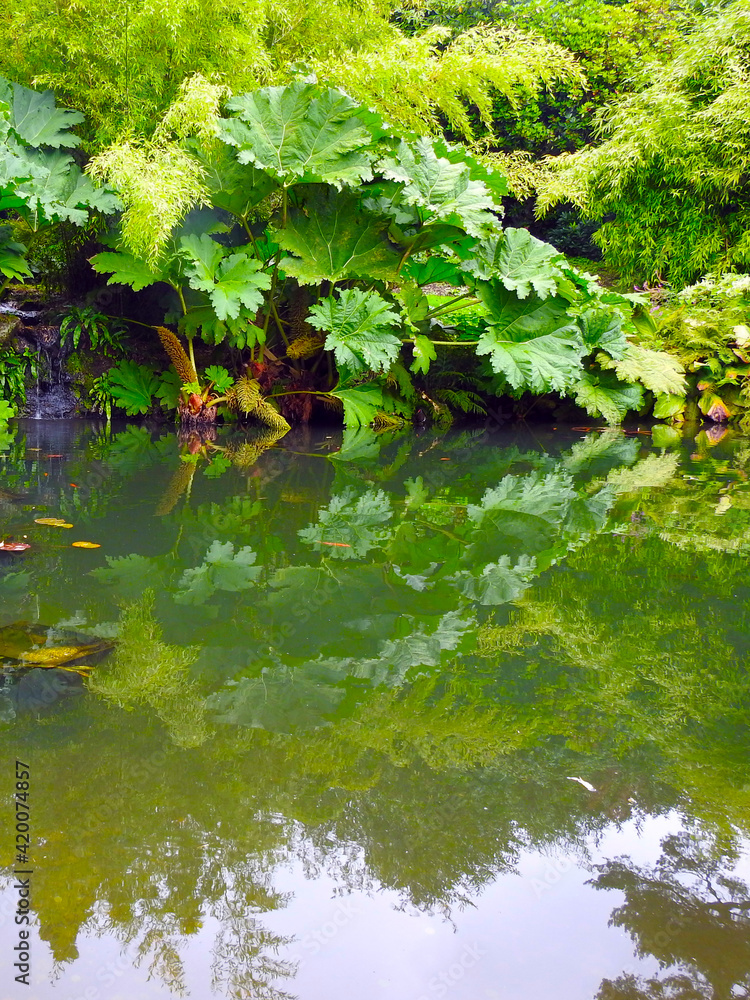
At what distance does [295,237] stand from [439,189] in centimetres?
116

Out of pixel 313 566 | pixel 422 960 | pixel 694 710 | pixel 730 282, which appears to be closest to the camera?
pixel 422 960

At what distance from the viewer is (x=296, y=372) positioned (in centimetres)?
692

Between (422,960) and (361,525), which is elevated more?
(422,960)

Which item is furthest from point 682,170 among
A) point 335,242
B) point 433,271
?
point 335,242

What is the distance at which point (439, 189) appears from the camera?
5715 millimetres

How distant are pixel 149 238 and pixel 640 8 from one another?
1304cm

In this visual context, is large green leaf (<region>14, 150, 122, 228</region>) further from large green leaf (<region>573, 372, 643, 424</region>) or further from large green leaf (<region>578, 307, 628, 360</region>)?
large green leaf (<region>573, 372, 643, 424</region>)

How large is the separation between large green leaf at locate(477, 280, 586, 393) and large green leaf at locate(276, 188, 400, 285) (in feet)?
2.90

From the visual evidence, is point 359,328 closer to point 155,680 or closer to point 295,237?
point 295,237

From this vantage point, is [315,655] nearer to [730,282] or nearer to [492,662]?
[492,662]

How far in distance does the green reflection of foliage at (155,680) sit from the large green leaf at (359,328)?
4.07 meters

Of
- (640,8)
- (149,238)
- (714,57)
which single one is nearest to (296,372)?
(149,238)

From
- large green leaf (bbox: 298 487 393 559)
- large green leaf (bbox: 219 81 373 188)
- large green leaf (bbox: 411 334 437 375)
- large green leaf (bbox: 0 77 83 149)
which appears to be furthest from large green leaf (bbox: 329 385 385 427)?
large green leaf (bbox: 0 77 83 149)

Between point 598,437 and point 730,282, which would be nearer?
point 598,437
